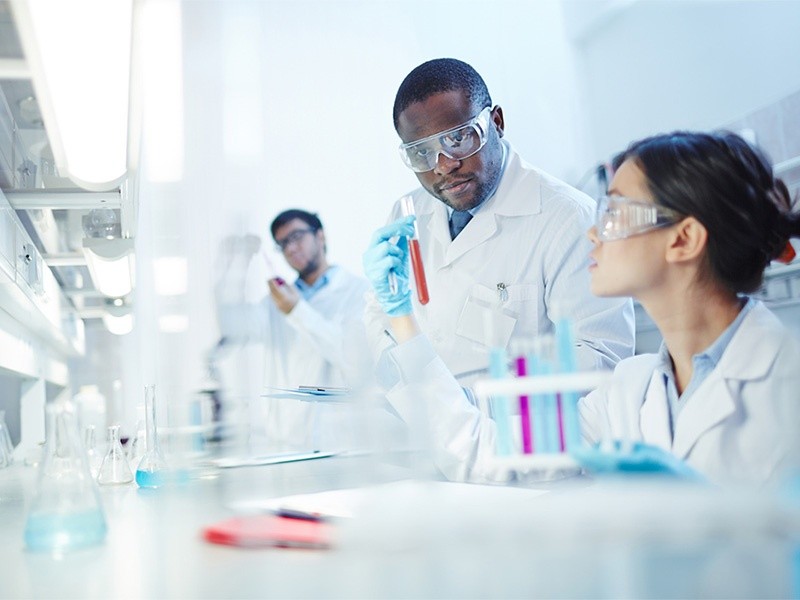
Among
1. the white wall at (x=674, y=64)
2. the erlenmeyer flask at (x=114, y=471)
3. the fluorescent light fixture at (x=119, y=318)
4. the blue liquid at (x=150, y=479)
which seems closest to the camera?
the white wall at (x=674, y=64)

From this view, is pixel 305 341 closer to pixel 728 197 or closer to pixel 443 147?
pixel 443 147

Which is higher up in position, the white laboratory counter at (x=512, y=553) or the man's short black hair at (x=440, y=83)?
the man's short black hair at (x=440, y=83)

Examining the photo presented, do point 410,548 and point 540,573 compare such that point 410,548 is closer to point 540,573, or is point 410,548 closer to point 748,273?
point 540,573

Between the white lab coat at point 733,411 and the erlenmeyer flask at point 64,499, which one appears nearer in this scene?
the white lab coat at point 733,411

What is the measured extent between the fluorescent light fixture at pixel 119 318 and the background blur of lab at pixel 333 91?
302 cm

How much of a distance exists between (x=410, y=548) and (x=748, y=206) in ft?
1.73

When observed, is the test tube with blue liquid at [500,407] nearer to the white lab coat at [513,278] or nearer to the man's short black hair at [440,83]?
the white lab coat at [513,278]

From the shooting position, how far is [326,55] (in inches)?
45.7

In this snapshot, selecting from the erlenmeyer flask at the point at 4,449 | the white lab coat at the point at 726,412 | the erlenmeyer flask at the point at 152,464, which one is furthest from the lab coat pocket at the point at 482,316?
the erlenmeyer flask at the point at 4,449

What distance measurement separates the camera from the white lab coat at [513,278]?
92 cm

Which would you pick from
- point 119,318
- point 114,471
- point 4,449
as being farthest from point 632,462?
point 119,318

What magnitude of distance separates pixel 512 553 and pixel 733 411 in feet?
0.99

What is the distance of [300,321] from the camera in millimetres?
1282

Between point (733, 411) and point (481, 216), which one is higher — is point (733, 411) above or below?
below
